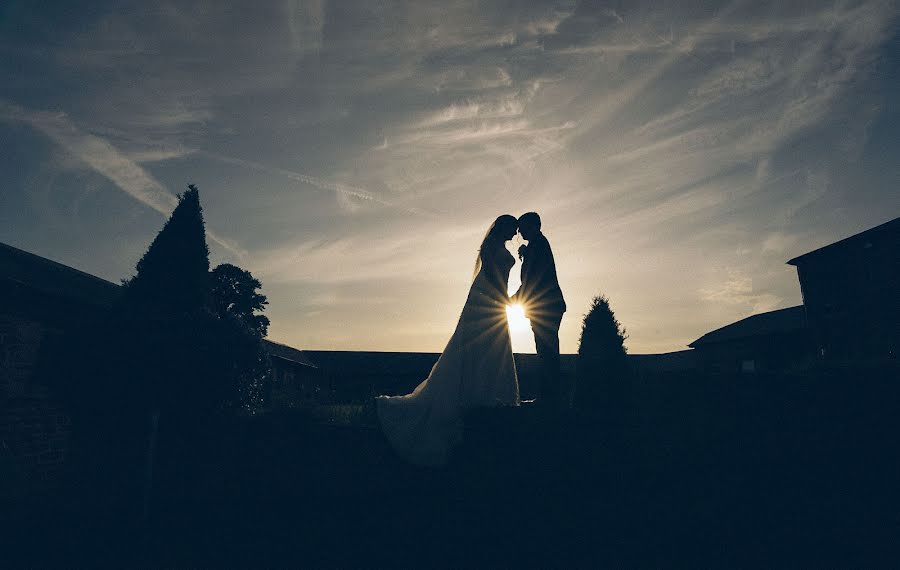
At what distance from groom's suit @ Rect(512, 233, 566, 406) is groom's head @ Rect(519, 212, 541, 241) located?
0.21ft

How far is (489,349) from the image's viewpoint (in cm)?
557

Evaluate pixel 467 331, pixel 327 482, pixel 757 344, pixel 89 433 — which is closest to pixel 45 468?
pixel 89 433

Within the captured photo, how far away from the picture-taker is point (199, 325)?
25.1ft

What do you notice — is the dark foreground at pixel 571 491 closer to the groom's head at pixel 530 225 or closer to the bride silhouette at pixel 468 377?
the bride silhouette at pixel 468 377

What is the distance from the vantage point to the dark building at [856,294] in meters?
22.2

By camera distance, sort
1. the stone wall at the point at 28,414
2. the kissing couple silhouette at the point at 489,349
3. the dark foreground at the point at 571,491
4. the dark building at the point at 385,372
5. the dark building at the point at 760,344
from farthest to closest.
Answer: the dark building at the point at 385,372 < the dark building at the point at 760,344 < the stone wall at the point at 28,414 < the kissing couple silhouette at the point at 489,349 < the dark foreground at the point at 571,491

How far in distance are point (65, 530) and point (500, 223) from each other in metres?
7.81

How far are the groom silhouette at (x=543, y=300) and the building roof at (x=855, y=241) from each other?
88.0 ft

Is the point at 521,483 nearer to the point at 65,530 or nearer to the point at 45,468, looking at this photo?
the point at 65,530

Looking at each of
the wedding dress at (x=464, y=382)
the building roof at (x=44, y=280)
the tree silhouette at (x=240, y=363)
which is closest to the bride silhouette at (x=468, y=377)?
the wedding dress at (x=464, y=382)

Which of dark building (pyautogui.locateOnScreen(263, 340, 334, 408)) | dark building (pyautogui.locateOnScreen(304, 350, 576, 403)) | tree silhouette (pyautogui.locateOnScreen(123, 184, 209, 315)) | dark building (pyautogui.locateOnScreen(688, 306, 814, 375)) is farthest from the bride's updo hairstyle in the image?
dark building (pyautogui.locateOnScreen(688, 306, 814, 375))

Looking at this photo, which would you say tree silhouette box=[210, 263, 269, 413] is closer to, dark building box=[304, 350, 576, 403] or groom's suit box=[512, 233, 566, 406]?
groom's suit box=[512, 233, 566, 406]

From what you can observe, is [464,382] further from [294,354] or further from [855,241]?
[294,354]

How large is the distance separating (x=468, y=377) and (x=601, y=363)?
22.0 ft
